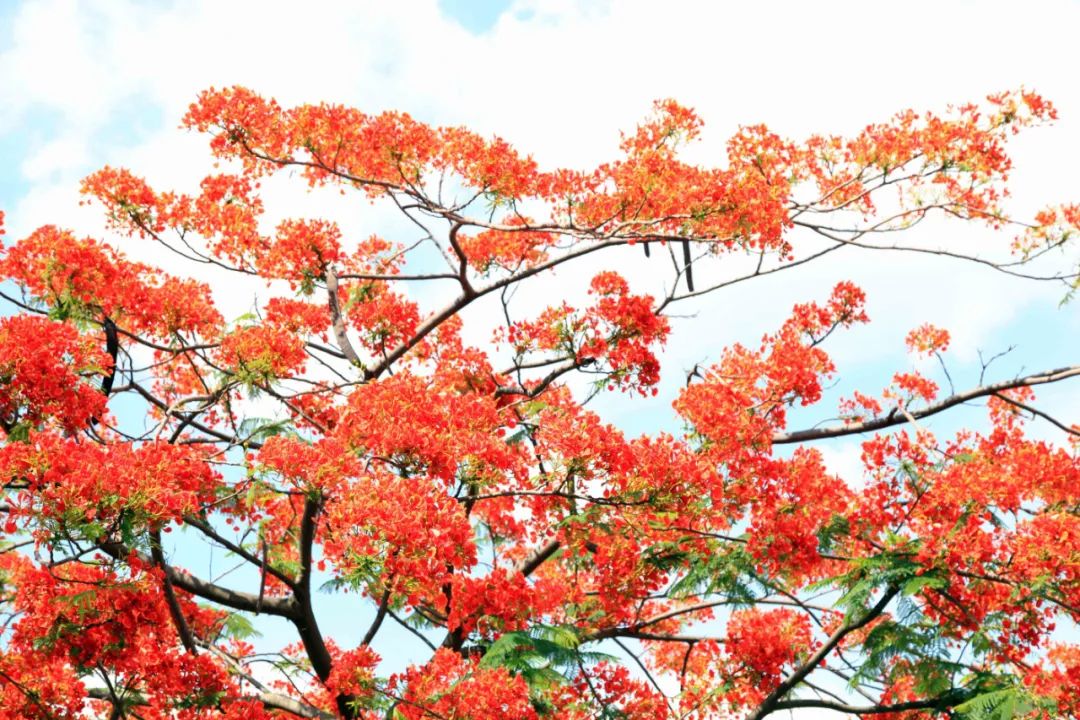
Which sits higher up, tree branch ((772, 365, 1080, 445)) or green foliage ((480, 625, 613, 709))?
tree branch ((772, 365, 1080, 445))

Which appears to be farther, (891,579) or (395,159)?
(395,159)

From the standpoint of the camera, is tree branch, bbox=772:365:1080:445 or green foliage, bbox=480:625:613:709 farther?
A: tree branch, bbox=772:365:1080:445

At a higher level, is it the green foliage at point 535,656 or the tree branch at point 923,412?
the tree branch at point 923,412

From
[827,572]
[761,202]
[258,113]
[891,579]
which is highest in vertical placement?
[258,113]

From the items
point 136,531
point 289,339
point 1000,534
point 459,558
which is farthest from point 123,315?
point 1000,534

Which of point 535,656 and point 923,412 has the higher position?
point 923,412

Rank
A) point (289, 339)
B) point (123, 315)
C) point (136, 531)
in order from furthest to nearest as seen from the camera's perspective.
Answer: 1. point (123, 315)
2. point (289, 339)
3. point (136, 531)

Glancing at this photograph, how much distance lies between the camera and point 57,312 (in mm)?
8461

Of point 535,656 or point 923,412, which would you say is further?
point 923,412

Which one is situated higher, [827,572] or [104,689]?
[827,572]

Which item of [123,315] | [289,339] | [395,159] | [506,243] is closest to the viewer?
[289,339]

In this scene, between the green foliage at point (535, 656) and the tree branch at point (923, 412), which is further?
the tree branch at point (923, 412)

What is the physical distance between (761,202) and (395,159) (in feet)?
10.6

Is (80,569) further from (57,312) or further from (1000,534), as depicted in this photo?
(1000,534)
